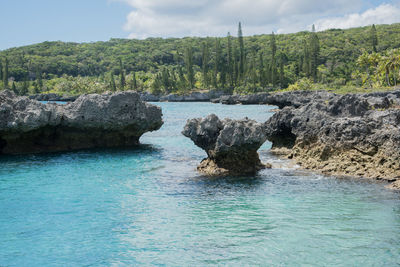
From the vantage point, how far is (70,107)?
25875 millimetres

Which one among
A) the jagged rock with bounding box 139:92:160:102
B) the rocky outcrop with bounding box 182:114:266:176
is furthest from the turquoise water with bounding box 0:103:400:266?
the jagged rock with bounding box 139:92:160:102

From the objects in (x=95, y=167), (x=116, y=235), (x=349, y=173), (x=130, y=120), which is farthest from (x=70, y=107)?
(x=349, y=173)

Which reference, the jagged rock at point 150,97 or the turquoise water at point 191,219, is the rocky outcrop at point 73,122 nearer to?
the turquoise water at point 191,219

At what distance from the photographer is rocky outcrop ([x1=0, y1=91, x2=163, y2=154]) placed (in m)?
23.5

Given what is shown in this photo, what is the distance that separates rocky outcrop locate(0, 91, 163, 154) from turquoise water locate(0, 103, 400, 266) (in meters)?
4.57

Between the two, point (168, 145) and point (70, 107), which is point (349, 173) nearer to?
point (168, 145)

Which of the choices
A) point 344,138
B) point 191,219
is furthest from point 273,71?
point 191,219

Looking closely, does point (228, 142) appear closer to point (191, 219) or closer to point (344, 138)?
point (344, 138)

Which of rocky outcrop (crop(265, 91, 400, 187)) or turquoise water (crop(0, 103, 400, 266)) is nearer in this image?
turquoise water (crop(0, 103, 400, 266))

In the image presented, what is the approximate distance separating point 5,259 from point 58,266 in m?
1.57

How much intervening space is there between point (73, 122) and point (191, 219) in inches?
607

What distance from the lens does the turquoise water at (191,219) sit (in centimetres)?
996

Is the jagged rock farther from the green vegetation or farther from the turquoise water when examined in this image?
the turquoise water

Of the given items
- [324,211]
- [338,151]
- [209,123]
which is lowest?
[324,211]
